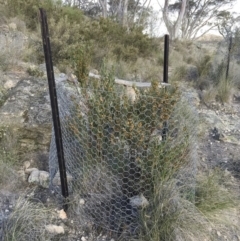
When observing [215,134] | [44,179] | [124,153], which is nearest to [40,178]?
[44,179]

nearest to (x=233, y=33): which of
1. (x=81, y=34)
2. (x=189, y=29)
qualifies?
(x=81, y=34)

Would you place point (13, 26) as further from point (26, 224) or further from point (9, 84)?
point (26, 224)

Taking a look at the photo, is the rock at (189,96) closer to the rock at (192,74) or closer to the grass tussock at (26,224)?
the rock at (192,74)

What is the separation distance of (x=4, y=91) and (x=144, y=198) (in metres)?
2.26

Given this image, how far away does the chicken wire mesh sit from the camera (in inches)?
71.2

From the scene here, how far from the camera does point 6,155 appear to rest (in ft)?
7.74

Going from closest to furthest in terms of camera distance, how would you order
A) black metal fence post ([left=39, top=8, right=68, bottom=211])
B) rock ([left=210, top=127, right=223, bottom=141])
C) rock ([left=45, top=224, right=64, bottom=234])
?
black metal fence post ([left=39, top=8, right=68, bottom=211]), rock ([left=45, top=224, right=64, bottom=234]), rock ([left=210, top=127, right=223, bottom=141])

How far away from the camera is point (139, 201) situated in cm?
181

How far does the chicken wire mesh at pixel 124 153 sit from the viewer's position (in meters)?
1.81

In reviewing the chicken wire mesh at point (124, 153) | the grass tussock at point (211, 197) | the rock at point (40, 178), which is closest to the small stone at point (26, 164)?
the rock at point (40, 178)

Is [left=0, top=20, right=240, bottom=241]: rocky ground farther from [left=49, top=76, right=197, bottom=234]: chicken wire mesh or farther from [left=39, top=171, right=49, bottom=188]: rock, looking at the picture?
[left=49, top=76, right=197, bottom=234]: chicken wire mesh

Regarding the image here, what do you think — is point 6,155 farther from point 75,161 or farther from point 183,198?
point 183,198

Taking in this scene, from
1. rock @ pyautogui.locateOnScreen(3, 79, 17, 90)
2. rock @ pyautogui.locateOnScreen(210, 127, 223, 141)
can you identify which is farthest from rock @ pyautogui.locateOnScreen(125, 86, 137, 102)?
rock @ pyautogui.locateOnScreen(3, 79, 17, 90)

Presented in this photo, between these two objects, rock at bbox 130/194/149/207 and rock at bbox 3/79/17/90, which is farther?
rock at bbox 3/79/17/90
